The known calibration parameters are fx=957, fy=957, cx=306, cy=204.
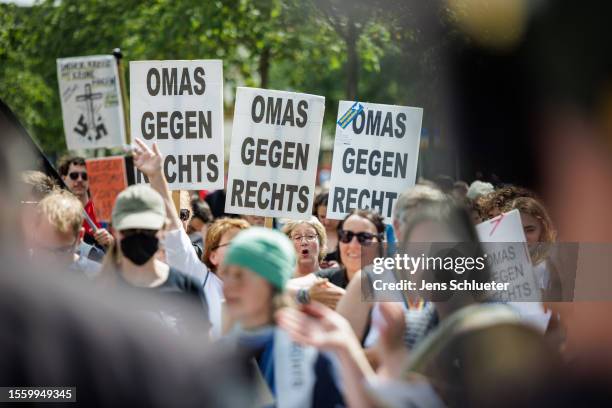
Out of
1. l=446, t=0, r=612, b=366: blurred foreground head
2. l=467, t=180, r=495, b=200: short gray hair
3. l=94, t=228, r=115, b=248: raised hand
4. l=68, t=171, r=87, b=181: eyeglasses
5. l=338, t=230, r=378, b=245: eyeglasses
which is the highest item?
l=446, t=0, r=612, b=366: blurred foreground head

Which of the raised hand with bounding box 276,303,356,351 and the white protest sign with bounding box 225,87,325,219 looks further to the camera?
the white protest sign with bounding box 225,87,325,219

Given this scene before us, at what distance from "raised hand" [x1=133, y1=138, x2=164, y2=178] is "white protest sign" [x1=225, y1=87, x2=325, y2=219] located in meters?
1.65

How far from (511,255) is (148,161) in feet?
6.89

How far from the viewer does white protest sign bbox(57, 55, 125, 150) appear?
10.7 meters

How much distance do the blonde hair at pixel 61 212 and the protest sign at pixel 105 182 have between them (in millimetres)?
5036

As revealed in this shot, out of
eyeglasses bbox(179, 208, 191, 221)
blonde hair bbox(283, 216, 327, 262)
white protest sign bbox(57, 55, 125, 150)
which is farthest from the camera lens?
white protest sign bbox(57, 55, 125, 150)

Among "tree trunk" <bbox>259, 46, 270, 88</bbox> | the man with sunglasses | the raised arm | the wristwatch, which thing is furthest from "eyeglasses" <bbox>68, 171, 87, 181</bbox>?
"tree trunk" <bbox>259, 46, 270, 88</bbox>

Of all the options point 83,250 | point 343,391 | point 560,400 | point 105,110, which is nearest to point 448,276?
point 343,391

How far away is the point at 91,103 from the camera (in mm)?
10891

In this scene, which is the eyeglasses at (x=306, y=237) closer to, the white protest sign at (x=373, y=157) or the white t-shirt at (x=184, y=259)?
the white protest sign at (x=373, y=157)

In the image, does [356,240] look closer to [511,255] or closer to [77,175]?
[511,255]

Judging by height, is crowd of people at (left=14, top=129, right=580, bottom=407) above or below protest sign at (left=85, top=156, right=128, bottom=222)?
above

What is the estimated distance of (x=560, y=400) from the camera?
5.72ft

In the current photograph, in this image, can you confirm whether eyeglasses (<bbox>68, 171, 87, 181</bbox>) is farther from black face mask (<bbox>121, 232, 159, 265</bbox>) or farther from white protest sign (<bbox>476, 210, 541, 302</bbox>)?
black face mask (<bbox>121, 232, 159, 265</bbox>)
